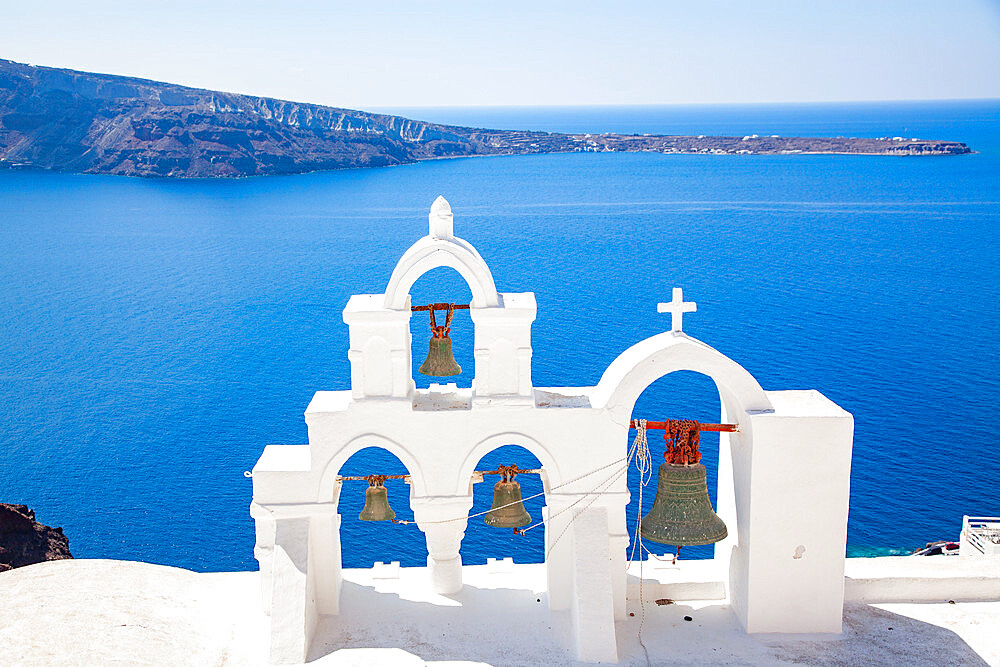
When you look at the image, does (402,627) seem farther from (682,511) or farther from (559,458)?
(682,511)

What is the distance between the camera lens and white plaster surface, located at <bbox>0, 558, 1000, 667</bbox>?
12500mm

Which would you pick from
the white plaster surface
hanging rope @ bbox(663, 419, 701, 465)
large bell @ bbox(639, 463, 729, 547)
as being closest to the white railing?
the white plaster surface

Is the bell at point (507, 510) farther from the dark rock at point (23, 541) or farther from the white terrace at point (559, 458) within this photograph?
the dark rock at point (23, 541)

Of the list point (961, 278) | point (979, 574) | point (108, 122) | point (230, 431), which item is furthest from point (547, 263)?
point (108, 122)

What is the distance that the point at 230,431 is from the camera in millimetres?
43844

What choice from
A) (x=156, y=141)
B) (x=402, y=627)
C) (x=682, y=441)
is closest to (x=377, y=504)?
(x=402, y=627)

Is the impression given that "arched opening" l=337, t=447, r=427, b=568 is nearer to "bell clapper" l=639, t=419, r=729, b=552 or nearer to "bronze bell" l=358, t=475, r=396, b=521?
"bronze bell" l=358, t=475, r=396, b=521

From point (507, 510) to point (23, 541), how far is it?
15.9m

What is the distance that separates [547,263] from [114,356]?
3462 cm

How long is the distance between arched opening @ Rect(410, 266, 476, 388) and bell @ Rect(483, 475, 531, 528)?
25.6m

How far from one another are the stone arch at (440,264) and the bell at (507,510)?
9.92 feet

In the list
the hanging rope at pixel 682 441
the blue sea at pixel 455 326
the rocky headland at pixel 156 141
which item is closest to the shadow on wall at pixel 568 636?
the hanging rope at pixel 682 441

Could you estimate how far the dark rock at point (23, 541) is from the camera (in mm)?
23234

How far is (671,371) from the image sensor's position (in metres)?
13.1
